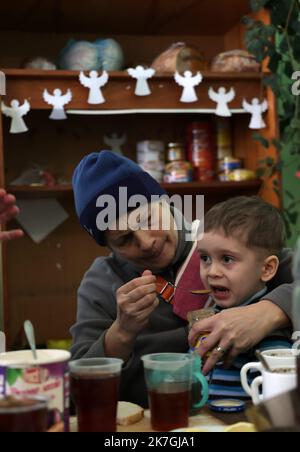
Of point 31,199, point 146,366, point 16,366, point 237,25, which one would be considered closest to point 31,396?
point 16,366

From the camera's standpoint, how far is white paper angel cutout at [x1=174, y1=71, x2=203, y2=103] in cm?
291

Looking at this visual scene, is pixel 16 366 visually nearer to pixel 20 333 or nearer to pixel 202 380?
pixel 202 380

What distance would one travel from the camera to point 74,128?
132 inches

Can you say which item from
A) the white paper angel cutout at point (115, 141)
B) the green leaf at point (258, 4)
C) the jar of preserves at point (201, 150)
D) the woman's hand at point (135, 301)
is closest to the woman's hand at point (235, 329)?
the woman's hand at point (135, 301)

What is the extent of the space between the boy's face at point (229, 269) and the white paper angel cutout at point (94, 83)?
5.03ft

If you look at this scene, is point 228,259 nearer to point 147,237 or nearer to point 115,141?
point 147,237

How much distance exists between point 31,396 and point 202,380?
1.14 feet

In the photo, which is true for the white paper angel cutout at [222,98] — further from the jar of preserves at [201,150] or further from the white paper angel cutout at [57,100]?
the white paper angel cutout at [57,100]

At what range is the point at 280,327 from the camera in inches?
52.9

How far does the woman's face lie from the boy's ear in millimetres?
249

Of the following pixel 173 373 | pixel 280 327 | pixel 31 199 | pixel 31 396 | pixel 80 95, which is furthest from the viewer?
pixel 31 199

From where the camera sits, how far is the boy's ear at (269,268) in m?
1.50

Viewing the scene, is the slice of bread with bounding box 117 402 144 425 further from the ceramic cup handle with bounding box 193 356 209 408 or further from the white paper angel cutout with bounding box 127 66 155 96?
the white paper angel cutout with bounding box 127 66 155 96

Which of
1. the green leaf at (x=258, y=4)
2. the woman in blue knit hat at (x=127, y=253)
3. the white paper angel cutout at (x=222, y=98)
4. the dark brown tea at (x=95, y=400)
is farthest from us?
the white paper angel cutout at (x=222, y=98)
